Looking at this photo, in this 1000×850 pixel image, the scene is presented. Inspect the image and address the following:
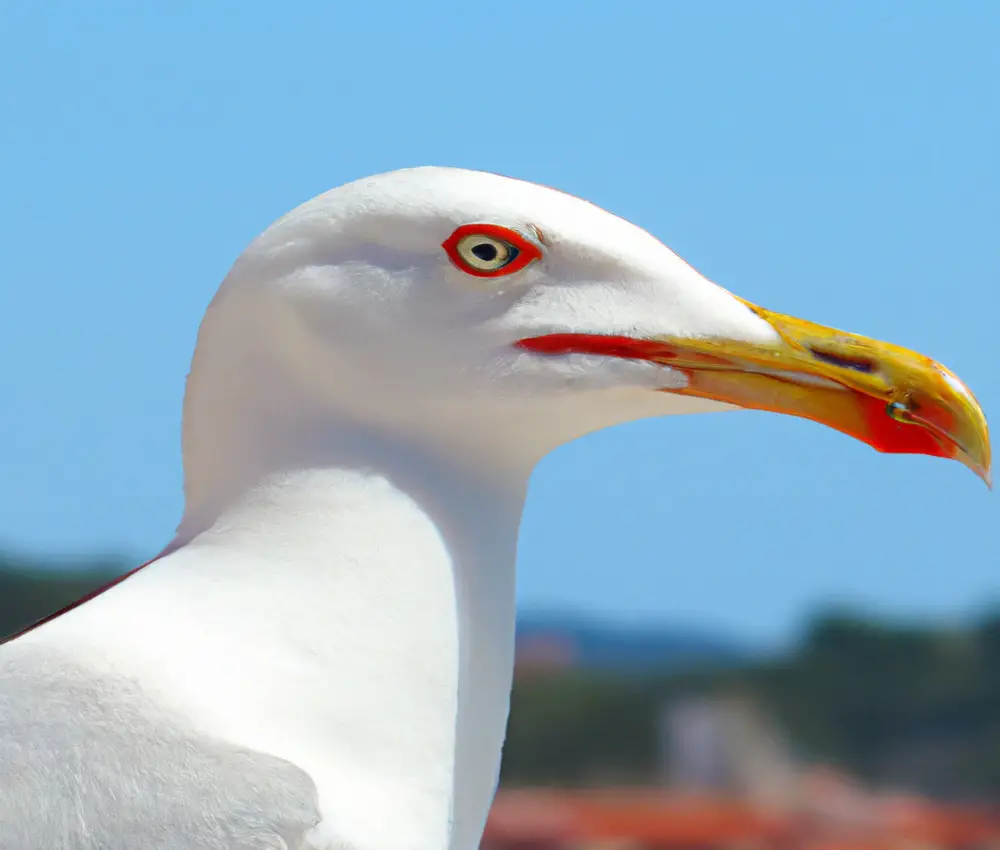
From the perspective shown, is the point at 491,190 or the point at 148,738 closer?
the point at 148,738

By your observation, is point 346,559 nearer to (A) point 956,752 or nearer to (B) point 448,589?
(B) point 448,589

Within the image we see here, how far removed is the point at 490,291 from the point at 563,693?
24.6 m

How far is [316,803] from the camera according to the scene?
1694 millimetres

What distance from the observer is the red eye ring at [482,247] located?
1.90m

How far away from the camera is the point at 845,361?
1997mm

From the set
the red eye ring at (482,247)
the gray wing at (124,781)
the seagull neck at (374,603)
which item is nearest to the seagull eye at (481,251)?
the red eye ring at (482,247)

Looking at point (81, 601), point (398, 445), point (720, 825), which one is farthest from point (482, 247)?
point (720, 825)

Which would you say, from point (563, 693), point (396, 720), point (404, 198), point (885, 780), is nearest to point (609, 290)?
point (404, 198)

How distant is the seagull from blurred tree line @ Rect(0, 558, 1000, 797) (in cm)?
2063

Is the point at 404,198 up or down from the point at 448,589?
up

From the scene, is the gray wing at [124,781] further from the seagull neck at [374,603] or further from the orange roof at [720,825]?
the orange roof at [720,825]

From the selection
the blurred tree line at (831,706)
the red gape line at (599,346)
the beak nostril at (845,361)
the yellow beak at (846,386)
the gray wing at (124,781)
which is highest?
the blurred tree line at (831,706)

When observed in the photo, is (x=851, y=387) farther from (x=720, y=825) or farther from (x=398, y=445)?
(x=720, y=825)

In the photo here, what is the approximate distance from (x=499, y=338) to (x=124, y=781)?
0.66 m
